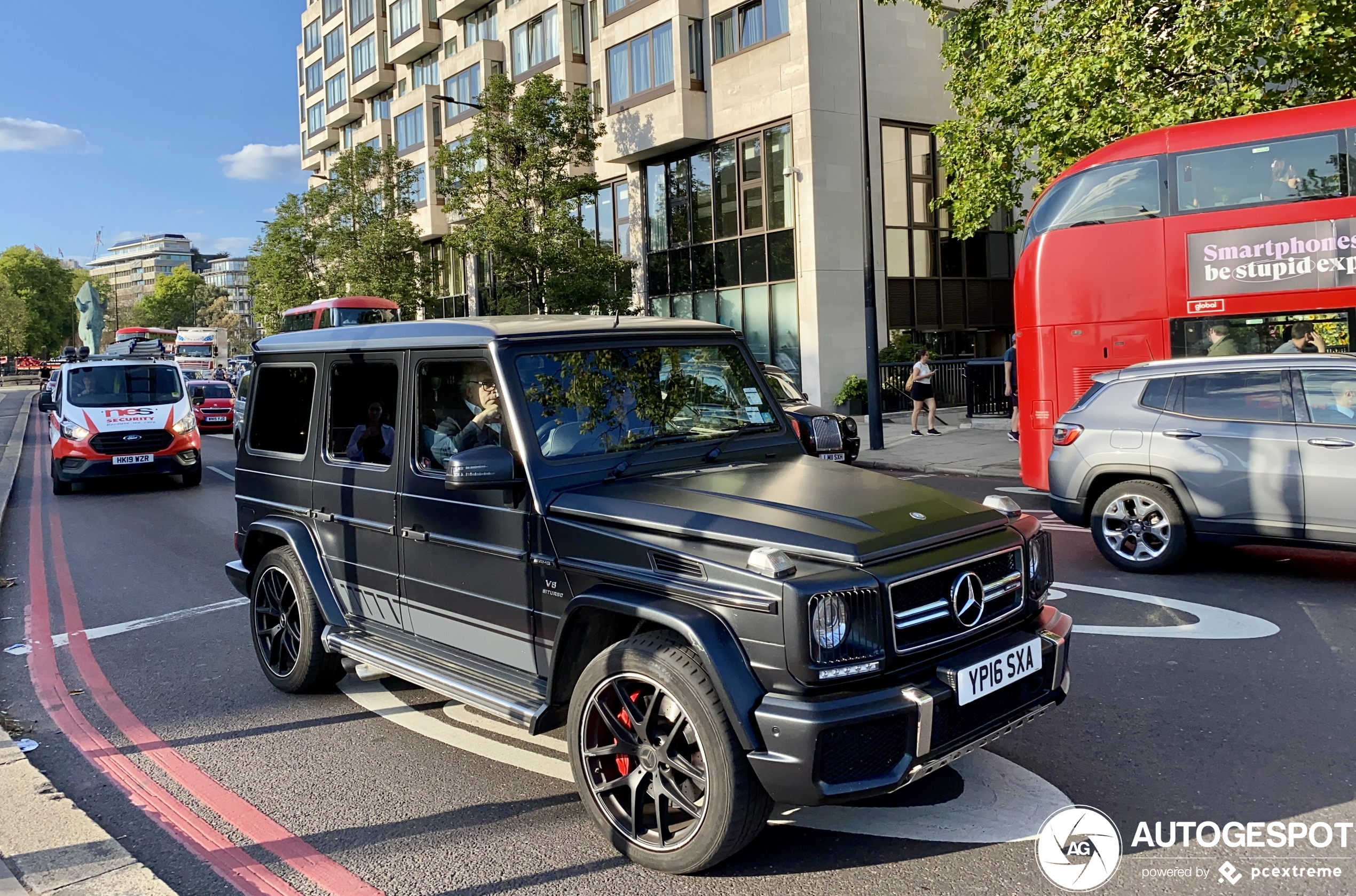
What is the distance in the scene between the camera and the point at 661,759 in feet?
11.1

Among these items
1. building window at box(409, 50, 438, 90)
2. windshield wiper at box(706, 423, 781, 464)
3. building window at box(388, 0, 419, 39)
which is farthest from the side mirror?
building window at box(388, 0, 419, 39)

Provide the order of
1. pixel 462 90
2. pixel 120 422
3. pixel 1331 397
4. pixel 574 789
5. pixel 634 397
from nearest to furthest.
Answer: pixel 574 789
pixel 634 397
pixel 1331 397
pixel 120 422
pixel 462 90

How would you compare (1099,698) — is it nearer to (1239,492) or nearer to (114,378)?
(1239,492)

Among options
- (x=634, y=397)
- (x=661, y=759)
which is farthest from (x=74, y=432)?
(x=661, y=759)

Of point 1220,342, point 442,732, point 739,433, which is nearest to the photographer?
point 739,433

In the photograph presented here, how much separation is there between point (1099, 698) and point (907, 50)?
998 inches

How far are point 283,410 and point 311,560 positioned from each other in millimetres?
936

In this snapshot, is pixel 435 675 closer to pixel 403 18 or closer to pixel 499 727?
pixel 499 727

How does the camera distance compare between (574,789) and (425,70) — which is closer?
(574,789)

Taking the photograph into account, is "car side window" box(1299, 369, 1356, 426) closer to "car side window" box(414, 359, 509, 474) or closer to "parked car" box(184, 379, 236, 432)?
"car side window" box(414, 359, 509, 474)

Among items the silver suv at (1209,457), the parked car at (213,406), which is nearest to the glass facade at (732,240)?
the parked car at (213,406)

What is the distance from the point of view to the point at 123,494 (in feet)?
51.0

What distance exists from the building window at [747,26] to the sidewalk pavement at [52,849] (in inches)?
988

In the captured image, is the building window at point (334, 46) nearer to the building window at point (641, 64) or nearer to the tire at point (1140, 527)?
the building window at point (641, 64)
